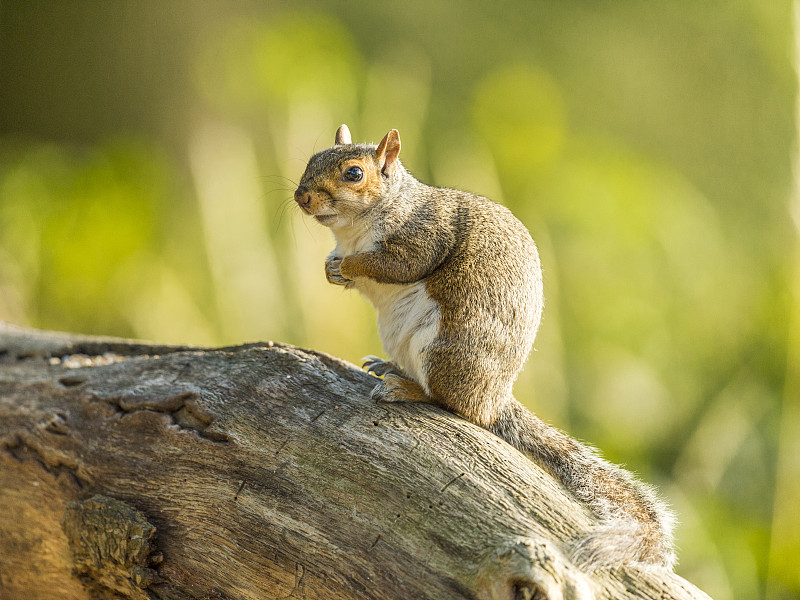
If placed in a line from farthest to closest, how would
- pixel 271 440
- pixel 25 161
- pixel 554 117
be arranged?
1. pixel 25 161
2. pixel 554 117
3. pixel 271 440

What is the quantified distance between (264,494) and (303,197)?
76 centimetres

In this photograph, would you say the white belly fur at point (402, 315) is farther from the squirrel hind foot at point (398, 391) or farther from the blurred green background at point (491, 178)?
the blurred green background at point (491, 178)

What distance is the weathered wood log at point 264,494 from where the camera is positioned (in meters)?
1.44

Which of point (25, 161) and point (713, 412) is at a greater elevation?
point (25, 161)

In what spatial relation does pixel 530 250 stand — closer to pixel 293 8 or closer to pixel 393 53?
pixel 393 53

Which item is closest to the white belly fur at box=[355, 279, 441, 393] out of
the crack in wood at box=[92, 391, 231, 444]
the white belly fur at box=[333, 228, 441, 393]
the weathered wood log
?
the white belly fur at box=[333, 228, 441, 393]

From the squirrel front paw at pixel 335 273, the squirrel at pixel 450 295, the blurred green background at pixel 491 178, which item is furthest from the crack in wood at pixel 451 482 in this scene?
the blurred green background at pixel 491 178

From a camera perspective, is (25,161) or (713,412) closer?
(713,412)

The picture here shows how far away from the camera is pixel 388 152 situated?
6.54ft

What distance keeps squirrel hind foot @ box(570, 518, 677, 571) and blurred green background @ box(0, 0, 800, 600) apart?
5.54ft

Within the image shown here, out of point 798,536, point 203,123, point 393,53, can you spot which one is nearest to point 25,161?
point 203,123

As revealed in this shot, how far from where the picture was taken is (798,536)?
2705 millimetres

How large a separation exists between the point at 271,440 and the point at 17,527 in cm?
79

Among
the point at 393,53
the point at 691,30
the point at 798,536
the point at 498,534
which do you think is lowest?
the point at 798,536
